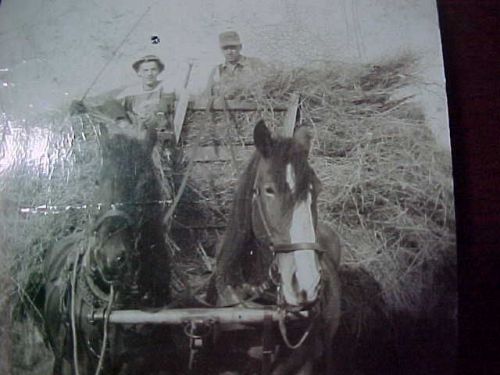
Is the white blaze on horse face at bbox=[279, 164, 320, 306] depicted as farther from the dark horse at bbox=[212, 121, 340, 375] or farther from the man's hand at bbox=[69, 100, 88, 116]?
the man's hand at bbox=[69, 100, 88, 116]

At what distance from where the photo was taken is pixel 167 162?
723mm

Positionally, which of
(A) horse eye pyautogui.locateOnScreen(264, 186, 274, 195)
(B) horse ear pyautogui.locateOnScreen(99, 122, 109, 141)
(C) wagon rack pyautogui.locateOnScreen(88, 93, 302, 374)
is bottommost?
(C) wagon rack pyautogui.locateOnScreen(88, 93, 302, 374)

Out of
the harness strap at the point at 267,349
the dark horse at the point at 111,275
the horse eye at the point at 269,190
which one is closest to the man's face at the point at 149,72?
the dark horse at the point at 111,275

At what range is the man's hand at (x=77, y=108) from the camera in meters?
0.75

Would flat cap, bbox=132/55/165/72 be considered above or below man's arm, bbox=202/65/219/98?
above

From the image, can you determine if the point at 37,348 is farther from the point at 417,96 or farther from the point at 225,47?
the point at 417,96

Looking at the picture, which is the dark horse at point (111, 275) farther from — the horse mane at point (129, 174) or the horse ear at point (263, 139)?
the horse ear at point (263, 139)

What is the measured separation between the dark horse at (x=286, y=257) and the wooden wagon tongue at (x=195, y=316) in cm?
1

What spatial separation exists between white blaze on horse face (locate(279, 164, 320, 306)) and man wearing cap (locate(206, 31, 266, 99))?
0.16 metres

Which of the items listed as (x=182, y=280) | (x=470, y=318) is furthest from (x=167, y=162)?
(x=470, y=318)

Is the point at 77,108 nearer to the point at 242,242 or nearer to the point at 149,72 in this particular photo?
the point at 149,72

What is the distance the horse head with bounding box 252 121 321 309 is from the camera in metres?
0.70

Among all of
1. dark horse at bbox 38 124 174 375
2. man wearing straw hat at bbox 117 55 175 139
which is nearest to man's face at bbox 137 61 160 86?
man wearing straw hat at bbox 117 55 175 139

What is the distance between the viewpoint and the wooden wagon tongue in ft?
2.28
